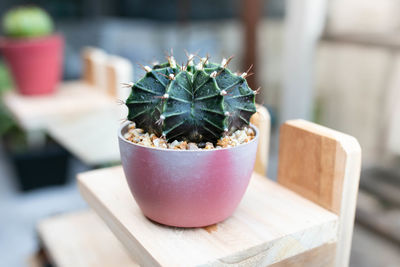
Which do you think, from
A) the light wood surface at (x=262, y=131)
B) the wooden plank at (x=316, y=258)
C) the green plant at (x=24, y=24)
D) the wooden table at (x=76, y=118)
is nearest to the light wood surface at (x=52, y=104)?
the wooden table at (x=76, y=118)

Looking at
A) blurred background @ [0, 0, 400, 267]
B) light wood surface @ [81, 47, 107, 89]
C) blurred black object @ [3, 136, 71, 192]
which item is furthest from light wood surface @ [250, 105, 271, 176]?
blurred black object @ [3, 136, 71, 192]

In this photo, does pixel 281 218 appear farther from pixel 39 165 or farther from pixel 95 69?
pixel 39 165

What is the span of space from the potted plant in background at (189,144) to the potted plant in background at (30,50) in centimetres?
87

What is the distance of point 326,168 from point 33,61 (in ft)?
3.43

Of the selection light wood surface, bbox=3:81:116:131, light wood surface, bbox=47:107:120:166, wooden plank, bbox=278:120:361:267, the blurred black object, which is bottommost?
the blurred black object

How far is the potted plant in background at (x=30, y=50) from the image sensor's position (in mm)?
1250

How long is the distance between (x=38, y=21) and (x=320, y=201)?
1069 mm

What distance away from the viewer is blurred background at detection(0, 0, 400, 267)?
52.2 inches

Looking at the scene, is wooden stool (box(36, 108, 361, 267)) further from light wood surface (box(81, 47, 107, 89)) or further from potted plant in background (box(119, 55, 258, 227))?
light wood surface (box(81, 47, 107, 89))

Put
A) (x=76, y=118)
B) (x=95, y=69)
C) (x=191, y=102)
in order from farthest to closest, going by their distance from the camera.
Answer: (x=95, y=69), (x=76, y=118), (x=191, y=102)

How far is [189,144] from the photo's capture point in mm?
528

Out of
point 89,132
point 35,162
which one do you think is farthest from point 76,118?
point 35,162

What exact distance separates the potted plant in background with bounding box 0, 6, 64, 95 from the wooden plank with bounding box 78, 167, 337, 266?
78cm

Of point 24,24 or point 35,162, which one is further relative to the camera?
point 35,162
